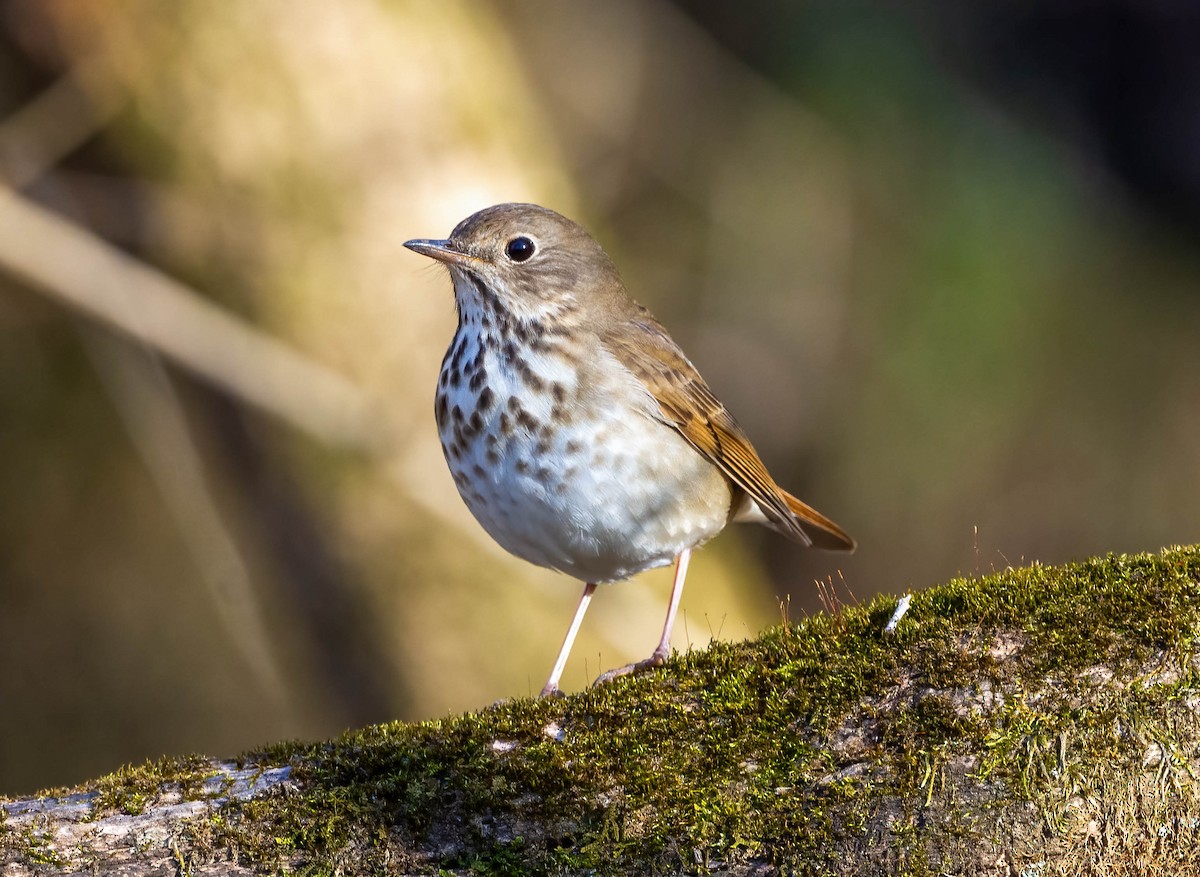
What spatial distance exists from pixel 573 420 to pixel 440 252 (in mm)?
761

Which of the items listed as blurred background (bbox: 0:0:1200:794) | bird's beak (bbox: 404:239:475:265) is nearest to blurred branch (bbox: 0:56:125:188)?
blurred background (bbox: 0:0:1200:794)

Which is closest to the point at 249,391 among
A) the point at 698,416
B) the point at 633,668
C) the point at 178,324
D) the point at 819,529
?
the point at 178,324

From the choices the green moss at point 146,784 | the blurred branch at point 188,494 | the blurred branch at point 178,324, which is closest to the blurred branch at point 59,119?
the blurred branch at point 178,324

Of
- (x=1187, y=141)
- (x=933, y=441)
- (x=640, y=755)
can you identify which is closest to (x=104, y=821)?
(x=640, y=755)

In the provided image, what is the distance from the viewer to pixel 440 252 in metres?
3.97

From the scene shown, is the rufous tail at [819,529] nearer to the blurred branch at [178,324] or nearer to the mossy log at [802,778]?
the mossy log at [802,778]

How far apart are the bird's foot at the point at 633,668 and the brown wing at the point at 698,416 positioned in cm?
69

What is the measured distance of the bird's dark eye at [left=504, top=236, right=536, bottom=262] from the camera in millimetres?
4074

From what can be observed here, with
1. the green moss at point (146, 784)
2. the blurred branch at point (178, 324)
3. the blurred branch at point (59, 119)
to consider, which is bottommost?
the green moss at point (146, 784)

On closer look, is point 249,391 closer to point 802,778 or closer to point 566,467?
point 566,467

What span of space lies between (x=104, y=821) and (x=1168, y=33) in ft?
30.5

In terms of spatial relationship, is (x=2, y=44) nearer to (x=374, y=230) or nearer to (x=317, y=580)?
(x=374, y=230)

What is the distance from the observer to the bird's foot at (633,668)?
2.98m

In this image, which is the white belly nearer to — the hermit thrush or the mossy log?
the hermit thrush
